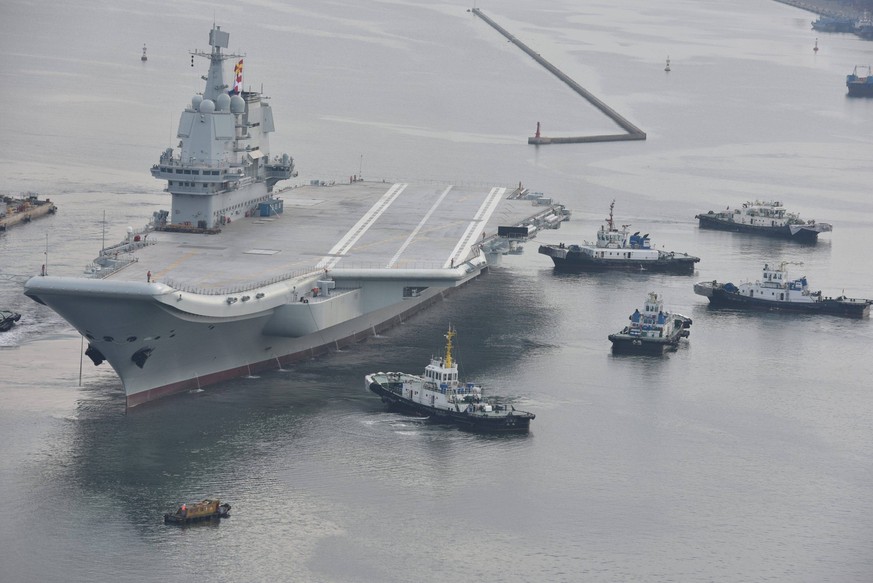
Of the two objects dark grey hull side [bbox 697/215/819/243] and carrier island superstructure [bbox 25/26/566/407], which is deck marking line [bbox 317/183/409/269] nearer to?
carrier island superstructure [bbox 25/26/566/407]

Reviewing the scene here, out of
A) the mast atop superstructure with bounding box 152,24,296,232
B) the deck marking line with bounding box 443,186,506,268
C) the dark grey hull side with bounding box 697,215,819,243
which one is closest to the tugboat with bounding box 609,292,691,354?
the deck marking line with bounding box 443,186,506,268

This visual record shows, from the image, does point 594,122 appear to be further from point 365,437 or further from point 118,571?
point 118,571

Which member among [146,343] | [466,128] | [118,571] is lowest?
[118,571]

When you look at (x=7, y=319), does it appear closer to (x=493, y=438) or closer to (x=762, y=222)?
(x=493, y=438)

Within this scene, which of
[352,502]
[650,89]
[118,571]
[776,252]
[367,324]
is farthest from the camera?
[650,89]

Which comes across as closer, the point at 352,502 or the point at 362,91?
the point at 352,502

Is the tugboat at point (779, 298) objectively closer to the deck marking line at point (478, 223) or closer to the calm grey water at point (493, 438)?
the calm grey water at point (493, 438)

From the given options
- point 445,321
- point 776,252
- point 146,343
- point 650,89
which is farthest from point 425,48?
point 146,343

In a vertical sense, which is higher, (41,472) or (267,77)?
(267,77)

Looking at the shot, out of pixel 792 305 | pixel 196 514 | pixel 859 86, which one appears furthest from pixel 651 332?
pixel 859 86
